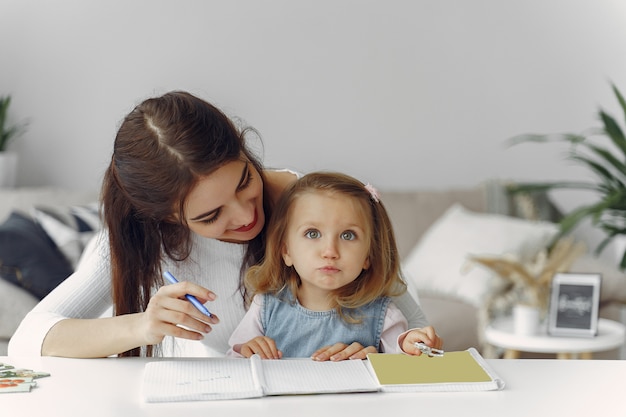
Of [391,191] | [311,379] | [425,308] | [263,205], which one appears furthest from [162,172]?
[391,191]

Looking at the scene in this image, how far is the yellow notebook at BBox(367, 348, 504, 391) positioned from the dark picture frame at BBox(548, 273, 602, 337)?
186 centimetres

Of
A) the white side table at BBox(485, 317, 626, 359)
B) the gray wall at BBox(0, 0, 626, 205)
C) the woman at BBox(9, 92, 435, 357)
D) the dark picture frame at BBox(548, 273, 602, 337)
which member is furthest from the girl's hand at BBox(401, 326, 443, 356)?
the gray wall at BBox(0, 0, 626, 205)

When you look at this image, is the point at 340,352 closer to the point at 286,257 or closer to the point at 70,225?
the point at 286,257

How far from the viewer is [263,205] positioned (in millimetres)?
1713

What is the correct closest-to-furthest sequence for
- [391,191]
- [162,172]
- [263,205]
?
[162,172], [263,205], [391,191]

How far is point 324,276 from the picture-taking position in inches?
59.4

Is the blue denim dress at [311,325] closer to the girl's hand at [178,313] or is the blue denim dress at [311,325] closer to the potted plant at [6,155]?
the girl's hand at [178,313]

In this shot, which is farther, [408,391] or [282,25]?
[282,25]

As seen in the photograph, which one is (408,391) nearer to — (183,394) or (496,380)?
(496,380)

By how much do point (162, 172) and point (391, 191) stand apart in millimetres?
2596

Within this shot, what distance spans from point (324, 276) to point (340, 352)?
0.15m

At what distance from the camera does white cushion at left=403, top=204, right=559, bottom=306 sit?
140 inches

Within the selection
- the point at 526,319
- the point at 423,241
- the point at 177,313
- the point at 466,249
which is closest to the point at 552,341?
the point at 526,319

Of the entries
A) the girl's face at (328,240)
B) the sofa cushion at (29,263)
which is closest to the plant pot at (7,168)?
the sofa cushion at (29,263)
